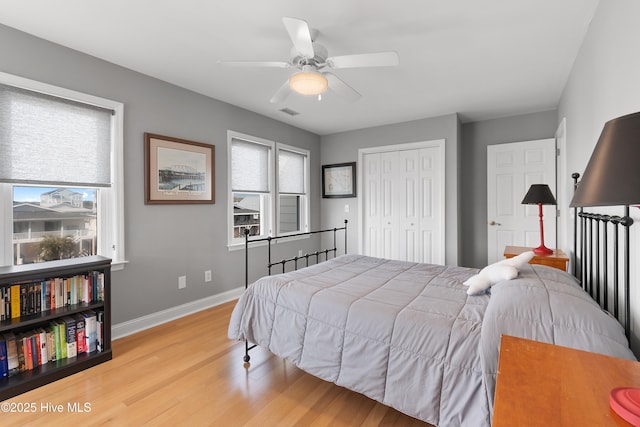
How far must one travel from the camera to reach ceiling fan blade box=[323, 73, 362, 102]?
2306 mm

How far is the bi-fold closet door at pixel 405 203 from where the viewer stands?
14.1ft

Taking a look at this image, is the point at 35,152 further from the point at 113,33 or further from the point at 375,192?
the point at 375,192

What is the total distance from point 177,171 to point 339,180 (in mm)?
2731

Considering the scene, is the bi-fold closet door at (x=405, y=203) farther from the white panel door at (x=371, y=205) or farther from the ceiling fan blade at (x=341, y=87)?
the ceiling fan blade at (x=341, y=87)

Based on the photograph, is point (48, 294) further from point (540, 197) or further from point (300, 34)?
point (540, 197)

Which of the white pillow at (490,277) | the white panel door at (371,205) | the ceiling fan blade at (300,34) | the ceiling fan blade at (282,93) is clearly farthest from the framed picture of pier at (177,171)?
the white pillow at (490,277)

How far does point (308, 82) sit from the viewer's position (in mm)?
2045

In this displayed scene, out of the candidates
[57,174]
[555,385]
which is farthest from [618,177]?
[57,174]

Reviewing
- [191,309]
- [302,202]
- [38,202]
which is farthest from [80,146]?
[302,202]

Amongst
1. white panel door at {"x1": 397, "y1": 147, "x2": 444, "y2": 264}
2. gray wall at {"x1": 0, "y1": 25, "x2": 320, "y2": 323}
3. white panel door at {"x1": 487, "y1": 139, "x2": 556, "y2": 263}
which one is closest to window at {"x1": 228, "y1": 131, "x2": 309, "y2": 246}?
gray wall at {"x1": 0, "y1": 25, "x2": 320, "y2": 323}

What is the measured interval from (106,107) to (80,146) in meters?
0.42

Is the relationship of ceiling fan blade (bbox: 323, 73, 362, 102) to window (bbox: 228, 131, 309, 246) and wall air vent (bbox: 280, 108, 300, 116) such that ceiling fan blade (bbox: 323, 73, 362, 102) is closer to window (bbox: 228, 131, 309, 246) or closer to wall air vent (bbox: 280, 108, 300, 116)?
wall air vent (bbox: 280, 108, 300, 116)

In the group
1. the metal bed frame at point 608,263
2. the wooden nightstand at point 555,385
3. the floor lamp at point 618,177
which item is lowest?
the wooden nightstand at point 555,385

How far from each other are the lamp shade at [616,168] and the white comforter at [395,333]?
789 mm
